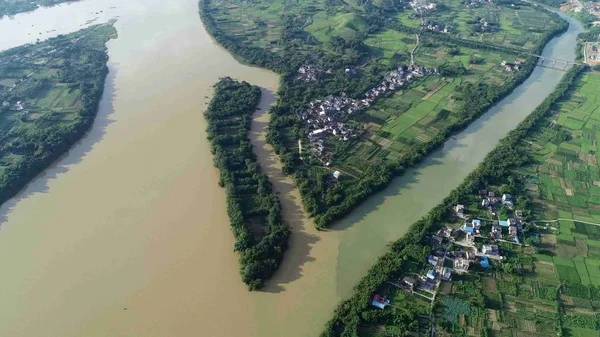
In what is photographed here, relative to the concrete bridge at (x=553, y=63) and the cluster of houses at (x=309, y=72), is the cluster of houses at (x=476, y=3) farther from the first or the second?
the cluster of houses at (x=309, y=72)

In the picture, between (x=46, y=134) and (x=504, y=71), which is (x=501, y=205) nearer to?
(x=504, y=71)

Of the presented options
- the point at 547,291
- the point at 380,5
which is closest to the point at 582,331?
the point at 547,291

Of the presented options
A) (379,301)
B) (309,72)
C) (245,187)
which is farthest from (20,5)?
(379,301)

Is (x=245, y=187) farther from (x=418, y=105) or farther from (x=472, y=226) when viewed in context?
(x=418, y=105)

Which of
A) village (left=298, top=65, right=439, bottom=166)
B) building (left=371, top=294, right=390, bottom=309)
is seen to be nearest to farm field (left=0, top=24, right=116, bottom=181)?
village (left=298, top=65, right=439, bottom=166)

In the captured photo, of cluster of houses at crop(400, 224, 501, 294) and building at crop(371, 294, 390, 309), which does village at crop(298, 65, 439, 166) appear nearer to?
cluster of houses at crop(400, 224, 501, 294)
